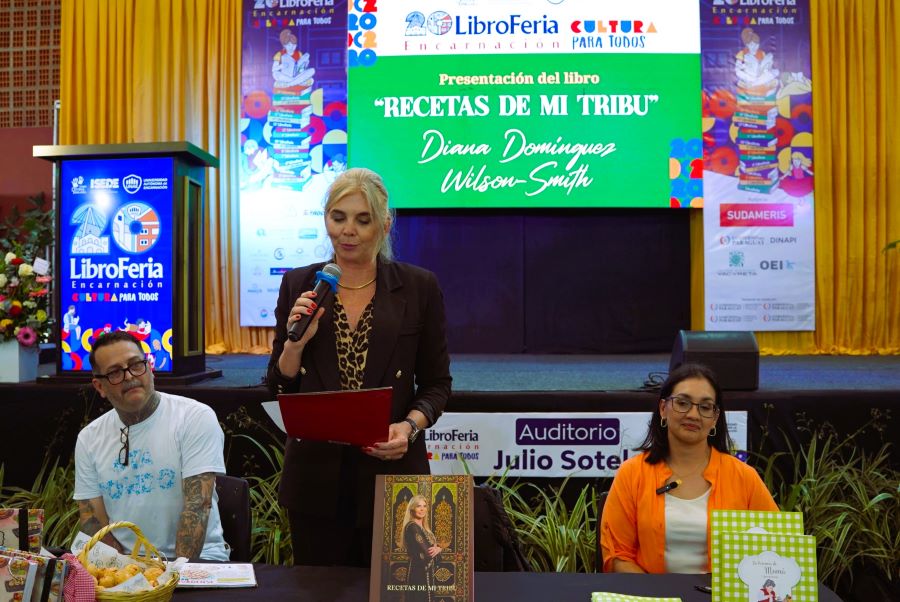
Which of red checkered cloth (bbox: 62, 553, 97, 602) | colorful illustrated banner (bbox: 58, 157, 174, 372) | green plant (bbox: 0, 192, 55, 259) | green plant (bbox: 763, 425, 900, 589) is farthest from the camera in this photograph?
green plant (bbox: 0, 192, 55, 259)

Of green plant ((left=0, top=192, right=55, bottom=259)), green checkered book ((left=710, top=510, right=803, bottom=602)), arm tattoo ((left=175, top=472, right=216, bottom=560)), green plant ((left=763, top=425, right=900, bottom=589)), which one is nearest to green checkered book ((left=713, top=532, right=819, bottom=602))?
green checkered book ((left=710, top=510, right=803, bottom=602))

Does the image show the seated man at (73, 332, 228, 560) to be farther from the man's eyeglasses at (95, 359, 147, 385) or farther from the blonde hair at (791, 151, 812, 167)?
the blonde hair at (791, 151, 812, 167)

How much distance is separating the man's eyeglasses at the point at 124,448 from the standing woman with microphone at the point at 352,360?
Result: 1.72 feet

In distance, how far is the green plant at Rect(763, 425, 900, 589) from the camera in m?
2.98

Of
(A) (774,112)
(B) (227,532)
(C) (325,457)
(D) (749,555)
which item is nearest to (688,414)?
(D) (749,555)

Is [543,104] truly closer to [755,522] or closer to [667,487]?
[667,487]

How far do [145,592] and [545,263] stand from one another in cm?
521

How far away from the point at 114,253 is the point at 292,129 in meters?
2.96

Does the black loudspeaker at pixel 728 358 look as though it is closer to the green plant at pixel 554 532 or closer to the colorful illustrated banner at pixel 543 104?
the green plant at pixel 554 532

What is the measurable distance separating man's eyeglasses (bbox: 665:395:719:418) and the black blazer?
1.99 feet

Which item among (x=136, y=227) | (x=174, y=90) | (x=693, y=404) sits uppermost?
(x=174, y=90)

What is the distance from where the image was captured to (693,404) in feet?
6.64

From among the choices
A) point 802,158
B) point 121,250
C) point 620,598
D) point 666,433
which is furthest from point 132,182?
point 802,158

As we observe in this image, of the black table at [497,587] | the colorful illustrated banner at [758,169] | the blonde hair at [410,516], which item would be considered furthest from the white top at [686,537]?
the colorful illustrated banner at [758,169]
